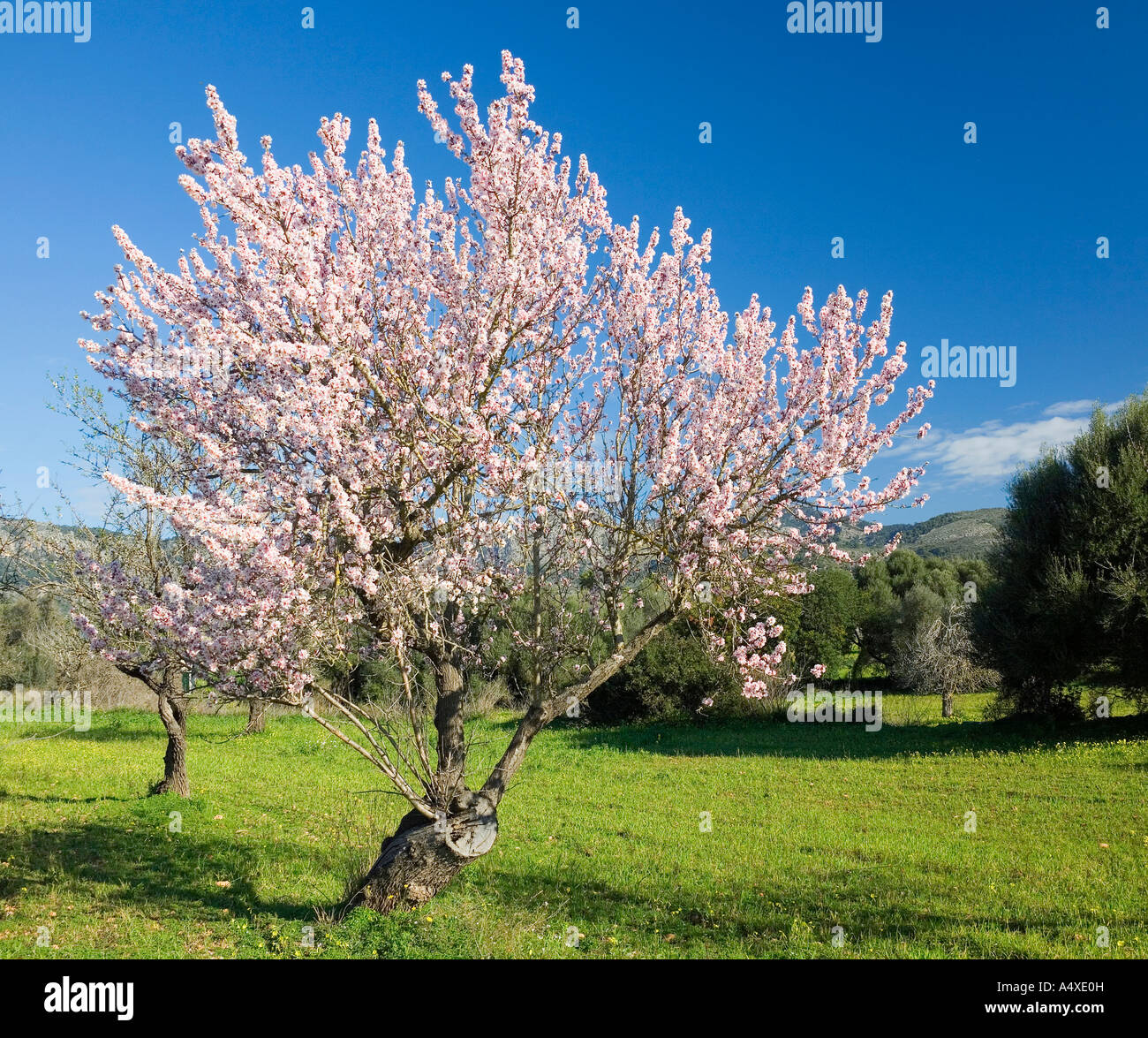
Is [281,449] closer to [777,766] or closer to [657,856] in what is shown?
[657,856]

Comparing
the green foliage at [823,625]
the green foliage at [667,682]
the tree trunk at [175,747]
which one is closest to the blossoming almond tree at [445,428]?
the tree trunk at [175,747]

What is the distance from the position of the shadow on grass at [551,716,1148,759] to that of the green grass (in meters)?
0.17

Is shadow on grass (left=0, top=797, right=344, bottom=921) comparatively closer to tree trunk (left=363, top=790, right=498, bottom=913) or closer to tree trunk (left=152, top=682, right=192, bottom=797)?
→ tree trunk (left=363, top=790, right=498, bottom=913)

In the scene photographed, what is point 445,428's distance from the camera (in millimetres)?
6336

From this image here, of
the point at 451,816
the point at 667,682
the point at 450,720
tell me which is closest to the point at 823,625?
the point at 667,682

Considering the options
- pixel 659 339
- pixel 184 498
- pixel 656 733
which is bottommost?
pixel 656 733

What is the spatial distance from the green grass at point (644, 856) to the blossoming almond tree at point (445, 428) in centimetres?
183

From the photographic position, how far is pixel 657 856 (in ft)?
36.1

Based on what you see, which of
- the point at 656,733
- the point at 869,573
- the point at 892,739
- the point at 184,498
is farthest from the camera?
the point at 869,573

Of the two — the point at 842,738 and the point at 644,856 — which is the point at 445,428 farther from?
the point at 842,738

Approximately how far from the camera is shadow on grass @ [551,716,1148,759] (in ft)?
62.3

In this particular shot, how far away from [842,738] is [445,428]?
20.0 m

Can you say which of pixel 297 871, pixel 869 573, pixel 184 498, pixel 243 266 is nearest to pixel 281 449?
pixel 184 498
